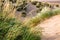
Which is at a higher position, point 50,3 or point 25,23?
point 25,23

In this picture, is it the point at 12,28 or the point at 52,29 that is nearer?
the point at 12,28

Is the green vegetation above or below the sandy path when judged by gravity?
above

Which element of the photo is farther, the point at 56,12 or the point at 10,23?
the point at 56,12

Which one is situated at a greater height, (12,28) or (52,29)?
(12,28)

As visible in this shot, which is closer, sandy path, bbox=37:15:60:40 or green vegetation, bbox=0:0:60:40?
green vegetation, bbox=0:0:60:40

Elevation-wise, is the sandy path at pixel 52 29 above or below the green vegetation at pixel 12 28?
below

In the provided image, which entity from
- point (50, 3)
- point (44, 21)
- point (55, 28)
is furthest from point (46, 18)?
point (50, 3)

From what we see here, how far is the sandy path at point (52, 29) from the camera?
7.59 metres

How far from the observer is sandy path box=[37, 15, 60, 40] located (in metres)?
7.59

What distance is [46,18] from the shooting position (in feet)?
34.5

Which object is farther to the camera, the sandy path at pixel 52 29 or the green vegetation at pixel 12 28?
the sandy path at pixel 52 29

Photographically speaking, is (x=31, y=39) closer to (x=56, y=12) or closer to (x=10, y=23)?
(x=10, y=23)

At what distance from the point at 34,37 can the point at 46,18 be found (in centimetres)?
334

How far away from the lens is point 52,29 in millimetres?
8453
